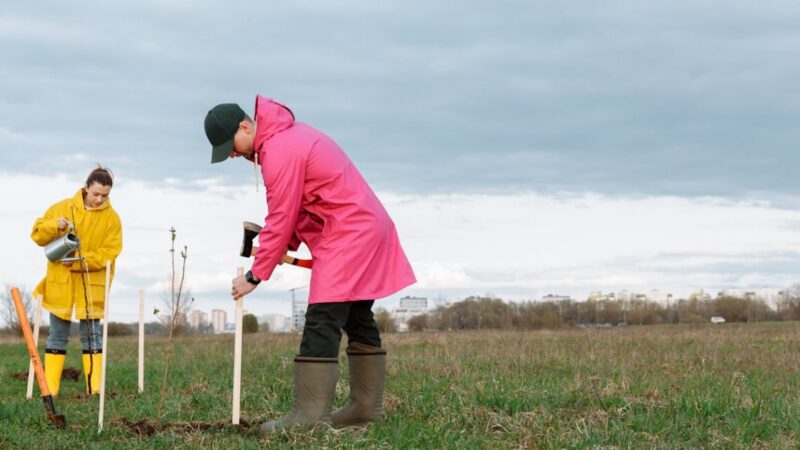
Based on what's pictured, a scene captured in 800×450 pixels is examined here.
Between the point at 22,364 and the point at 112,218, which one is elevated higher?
the point at 112,218

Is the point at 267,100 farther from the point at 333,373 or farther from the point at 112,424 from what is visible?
the point at 112,424

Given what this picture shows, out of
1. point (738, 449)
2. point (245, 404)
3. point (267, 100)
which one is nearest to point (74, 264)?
point (245, 404)

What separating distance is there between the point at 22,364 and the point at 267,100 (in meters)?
9.47

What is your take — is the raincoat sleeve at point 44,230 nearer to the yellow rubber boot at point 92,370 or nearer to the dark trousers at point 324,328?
the yellow rubber boot at point 92,370

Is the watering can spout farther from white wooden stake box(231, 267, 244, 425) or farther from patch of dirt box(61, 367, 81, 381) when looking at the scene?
white wooden stake box(231, 267, 244, 425)

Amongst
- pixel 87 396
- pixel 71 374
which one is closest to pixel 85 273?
pixel 87 396

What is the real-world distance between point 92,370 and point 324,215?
4355mm

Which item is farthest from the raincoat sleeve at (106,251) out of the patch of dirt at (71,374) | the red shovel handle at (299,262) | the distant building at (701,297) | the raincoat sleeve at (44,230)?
the distant building at (701,297)

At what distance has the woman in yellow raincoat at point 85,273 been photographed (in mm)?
8695

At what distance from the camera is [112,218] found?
8930mm

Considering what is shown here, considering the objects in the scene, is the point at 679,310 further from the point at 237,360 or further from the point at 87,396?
the point at 237,360

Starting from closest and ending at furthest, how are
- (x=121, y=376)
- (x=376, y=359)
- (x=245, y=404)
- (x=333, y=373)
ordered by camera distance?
(x=333, y=373)
(x=376, y=359)
(x=245, y=404)
(x=121, y=376)

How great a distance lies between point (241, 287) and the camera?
5.54 meters

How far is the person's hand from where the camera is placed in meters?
5.53
